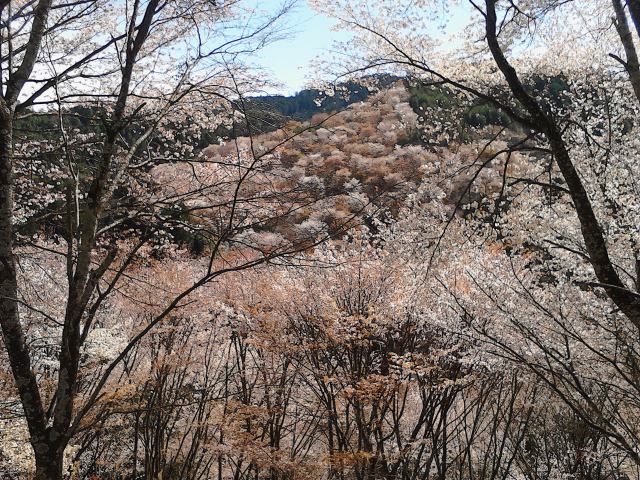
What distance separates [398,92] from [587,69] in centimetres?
5015

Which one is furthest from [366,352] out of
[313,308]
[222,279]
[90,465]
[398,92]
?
[398,92]

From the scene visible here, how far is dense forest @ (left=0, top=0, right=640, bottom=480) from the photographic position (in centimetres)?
314

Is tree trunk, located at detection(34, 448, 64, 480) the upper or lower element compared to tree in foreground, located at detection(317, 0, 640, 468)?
lower

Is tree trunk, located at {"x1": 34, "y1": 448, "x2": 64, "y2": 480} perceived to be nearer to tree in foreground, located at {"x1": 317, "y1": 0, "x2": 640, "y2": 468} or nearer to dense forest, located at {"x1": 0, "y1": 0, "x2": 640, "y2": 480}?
dense forest, located at {"x1": 0, "y1": 0, "x2": 640, "y2": 480}

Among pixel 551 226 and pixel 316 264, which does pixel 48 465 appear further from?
pixel 551 226

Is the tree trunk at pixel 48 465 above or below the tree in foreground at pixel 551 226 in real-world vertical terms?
below

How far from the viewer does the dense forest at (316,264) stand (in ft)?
10.3

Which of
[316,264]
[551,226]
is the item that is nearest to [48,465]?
[316,264]

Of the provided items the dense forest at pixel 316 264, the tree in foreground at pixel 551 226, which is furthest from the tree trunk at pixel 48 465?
the tree in foreground at pixel 551 226

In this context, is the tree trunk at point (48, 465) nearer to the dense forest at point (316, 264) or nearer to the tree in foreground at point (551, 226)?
the dense forest at point (316, 264)

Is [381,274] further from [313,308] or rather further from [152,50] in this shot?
[152,50]

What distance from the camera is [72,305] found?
307 cm

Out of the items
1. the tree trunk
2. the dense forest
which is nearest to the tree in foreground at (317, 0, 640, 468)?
the dense forest

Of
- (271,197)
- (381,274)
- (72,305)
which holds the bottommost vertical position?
(72,305)
